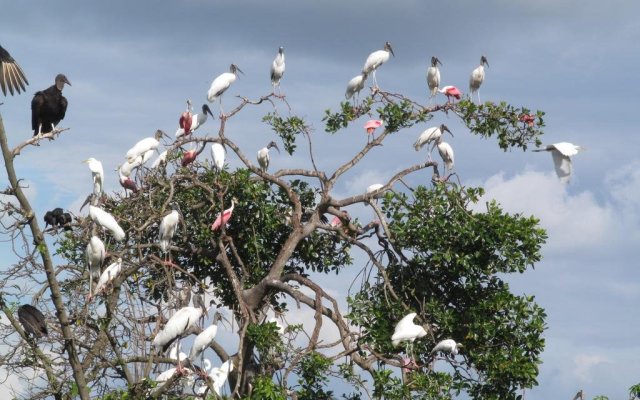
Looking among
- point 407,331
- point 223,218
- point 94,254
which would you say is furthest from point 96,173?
point 407,331

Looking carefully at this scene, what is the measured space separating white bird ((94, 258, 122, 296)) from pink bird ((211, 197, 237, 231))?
170 centimetres

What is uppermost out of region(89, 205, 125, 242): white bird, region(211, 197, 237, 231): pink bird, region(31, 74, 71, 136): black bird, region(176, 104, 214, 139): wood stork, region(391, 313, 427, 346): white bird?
region(176, 104, 214, 139): wood stork

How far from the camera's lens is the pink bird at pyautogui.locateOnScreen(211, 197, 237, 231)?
35.1 ft

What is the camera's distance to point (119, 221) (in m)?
10.5

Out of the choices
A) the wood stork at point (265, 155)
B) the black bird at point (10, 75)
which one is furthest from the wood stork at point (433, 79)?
the black bird at point (10, 75)

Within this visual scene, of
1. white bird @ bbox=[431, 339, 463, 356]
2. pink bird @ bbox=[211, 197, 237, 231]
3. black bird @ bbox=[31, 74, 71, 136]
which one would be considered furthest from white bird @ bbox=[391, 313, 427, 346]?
black bird @ bbox=[31, 74, 71, 136]

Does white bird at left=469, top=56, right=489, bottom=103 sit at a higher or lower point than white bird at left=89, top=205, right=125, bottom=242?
higher

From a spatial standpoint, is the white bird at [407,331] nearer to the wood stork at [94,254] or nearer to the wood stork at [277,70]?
the wood stork at [94,254]

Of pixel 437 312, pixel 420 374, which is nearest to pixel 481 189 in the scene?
pixel 437 312

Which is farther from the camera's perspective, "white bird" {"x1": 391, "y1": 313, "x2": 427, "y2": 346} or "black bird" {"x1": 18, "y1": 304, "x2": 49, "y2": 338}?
"white bird" {"x1": 391, "y1": 313, "x2": 427, "y2": 346}

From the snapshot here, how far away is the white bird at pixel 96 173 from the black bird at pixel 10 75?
144 centimetres

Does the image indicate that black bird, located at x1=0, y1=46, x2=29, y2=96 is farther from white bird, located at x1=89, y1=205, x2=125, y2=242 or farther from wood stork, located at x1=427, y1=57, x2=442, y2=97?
wood stork, located at x1=427, y1=57, x2=442, y2=97

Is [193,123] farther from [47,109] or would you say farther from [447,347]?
[447,347]

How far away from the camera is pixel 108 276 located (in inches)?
360
